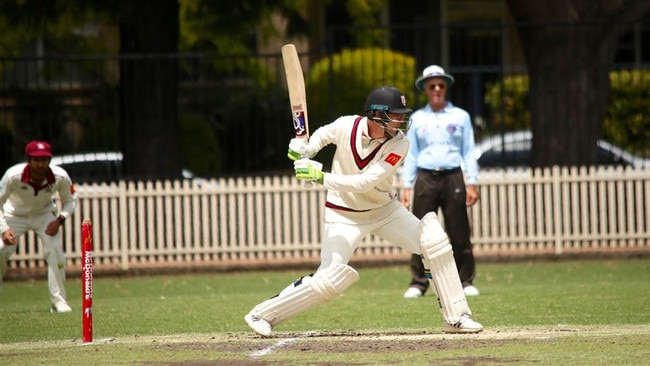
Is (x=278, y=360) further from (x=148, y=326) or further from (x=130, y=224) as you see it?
(x=130, y=224)

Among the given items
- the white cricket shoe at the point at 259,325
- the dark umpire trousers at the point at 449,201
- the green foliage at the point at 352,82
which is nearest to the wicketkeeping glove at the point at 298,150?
the white cricket shoe at the point at 259,325

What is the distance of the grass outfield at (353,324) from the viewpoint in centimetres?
820

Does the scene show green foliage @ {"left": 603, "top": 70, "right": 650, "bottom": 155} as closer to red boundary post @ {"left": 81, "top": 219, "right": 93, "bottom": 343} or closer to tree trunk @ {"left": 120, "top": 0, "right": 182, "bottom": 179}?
tree trunk @ {"left": 120, "top": 0, "right": 182, "bottom": 179}

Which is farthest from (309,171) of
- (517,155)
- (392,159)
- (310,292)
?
(517,155)

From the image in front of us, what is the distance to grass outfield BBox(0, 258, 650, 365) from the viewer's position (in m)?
8.20

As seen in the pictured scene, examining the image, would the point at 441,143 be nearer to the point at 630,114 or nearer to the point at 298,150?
the point at 298,150

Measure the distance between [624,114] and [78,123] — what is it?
37.3ft

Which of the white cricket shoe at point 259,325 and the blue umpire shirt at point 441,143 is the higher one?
the blue umpire shirt at point 441,143

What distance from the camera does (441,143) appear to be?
12.3 m

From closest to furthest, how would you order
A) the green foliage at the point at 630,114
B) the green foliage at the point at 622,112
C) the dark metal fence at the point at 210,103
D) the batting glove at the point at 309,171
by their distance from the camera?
the batting glove at the point at 309,171, the dark metal fence at the point at 210,103, the green foliage at the point at 622,112, the green foliage at the point at 630,114

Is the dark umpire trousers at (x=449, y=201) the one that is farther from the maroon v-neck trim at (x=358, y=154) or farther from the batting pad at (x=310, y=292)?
the batting pad at (x=310, y=292)

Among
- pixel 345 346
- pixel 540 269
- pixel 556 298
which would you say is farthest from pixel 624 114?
pixel 345 346

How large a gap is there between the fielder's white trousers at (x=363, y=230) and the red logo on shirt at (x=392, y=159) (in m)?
0.45

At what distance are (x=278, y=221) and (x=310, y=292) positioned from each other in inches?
304
